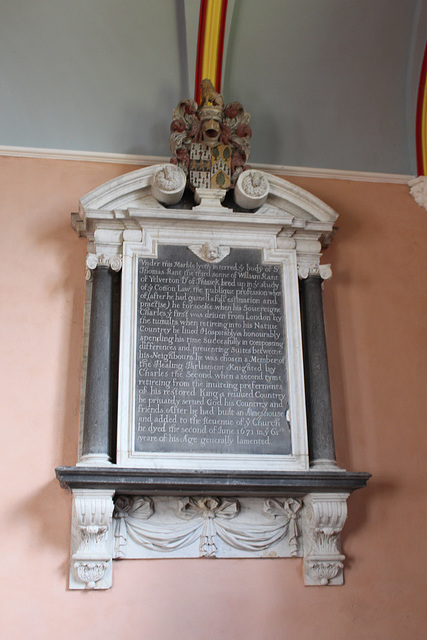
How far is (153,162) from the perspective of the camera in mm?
5133

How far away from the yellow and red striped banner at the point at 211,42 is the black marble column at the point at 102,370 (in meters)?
1.52

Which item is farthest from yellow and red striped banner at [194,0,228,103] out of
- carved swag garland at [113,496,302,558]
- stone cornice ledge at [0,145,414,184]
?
carved swag garland at [113,496,302,558]

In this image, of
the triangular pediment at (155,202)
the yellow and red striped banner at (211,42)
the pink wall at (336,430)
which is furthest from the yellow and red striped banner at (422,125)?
the yellow and red striped banner at (211,42)

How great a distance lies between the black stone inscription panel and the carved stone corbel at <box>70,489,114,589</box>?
395mm

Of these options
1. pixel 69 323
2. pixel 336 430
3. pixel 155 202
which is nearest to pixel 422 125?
pixel 155 202

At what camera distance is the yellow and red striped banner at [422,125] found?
5.42 m

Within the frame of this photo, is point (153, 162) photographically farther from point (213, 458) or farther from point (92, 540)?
point (92, 540)

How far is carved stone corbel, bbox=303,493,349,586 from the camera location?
4203 millimetres

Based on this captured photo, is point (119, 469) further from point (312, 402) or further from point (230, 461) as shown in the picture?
point (312, 402)

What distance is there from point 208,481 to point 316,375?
38.5 inches

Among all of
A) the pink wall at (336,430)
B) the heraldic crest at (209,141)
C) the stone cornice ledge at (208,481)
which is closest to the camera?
the stone cornice ledge at (208,481)

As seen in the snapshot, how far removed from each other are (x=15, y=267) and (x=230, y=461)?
184 cm

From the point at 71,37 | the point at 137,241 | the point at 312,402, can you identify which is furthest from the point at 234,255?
the point at 71,37

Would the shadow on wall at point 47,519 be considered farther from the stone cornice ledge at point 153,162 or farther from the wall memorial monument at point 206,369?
the stone cornice ledge at point 153,162
